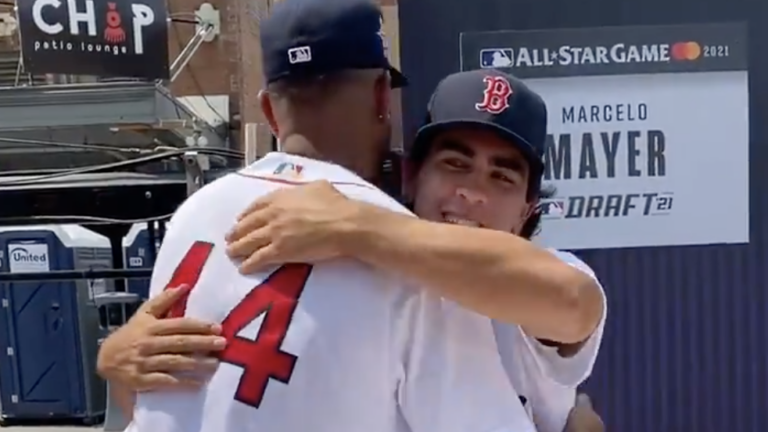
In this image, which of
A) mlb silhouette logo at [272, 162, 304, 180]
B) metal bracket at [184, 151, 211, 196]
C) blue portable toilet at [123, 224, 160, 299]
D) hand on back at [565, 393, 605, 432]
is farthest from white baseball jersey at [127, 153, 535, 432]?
blue portable toilet at [123, 224, 160, 299]

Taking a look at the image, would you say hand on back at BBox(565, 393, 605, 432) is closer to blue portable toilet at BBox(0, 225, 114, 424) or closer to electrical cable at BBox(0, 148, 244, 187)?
electrical cable at BBox(0, 148, 244, 187)

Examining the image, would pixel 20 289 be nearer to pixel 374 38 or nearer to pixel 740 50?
pixel 740 50

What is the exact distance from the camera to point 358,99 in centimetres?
146

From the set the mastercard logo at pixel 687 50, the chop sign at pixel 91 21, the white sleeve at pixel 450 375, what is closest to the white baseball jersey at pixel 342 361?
the white sleeve at pixel 450 375

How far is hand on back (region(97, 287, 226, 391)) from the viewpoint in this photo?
140 cm

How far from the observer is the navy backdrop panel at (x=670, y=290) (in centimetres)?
389

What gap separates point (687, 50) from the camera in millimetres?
3865

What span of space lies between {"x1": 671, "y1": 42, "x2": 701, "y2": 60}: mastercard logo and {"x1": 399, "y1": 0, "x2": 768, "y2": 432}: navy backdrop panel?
9cm

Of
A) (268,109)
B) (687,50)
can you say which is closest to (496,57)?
(687,50)

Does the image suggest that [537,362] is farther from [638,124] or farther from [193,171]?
[193,171]

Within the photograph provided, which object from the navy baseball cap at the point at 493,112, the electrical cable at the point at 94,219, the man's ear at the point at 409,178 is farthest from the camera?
the electrical cable at the point at 94,219

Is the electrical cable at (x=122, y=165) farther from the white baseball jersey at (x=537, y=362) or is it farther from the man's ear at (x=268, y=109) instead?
the white baseball jersey at (x=537, y=362)

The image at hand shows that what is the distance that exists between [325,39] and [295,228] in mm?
275

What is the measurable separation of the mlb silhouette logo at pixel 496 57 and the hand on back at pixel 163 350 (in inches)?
99.4
